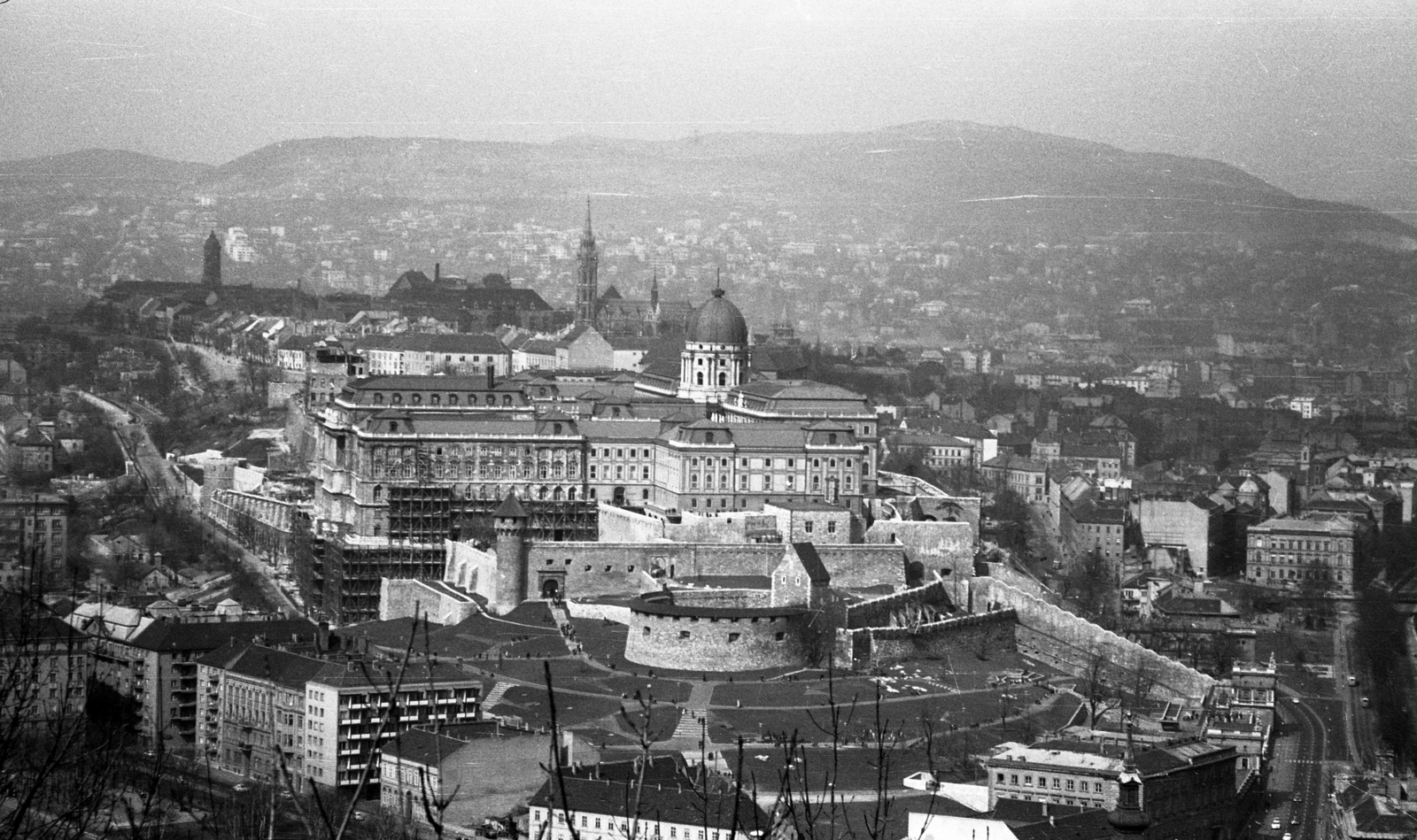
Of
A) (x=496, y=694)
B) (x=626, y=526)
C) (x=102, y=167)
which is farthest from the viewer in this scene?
(x=102, y=167)

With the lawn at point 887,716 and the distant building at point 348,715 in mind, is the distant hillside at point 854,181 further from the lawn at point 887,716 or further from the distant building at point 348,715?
the distant building at point 348,715

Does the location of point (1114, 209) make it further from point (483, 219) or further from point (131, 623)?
point (131, 623)

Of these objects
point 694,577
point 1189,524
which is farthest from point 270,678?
point 1189,524

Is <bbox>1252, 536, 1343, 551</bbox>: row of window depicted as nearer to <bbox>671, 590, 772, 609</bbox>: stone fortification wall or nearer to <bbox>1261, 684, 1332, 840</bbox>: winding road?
<bbox>1261, 684, 1332, 840</bbox>: winding road

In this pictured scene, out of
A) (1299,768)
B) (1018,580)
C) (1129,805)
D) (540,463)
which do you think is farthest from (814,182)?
(1129,805)

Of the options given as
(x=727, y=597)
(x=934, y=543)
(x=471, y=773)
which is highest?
(x=934, y=543)

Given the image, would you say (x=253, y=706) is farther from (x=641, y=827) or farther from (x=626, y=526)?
(x=641, y=827)
